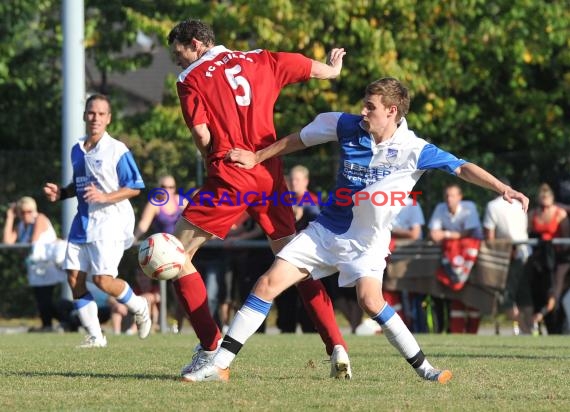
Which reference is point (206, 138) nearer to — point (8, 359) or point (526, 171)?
point (8, 359)

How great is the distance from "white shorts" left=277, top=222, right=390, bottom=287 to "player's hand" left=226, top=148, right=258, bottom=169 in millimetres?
549

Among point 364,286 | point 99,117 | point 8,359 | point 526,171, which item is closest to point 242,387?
point 364,286

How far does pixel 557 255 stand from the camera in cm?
1520

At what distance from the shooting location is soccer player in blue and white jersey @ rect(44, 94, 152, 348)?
34.8 ft

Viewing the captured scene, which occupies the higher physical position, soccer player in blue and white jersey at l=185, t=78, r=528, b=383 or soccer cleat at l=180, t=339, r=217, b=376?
soccer player in blue and white jersey at l=185, t=78, r=528, b=383

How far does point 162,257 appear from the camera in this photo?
7.35 metres

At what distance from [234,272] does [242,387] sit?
8851mm

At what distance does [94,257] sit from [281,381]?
389 centimetres

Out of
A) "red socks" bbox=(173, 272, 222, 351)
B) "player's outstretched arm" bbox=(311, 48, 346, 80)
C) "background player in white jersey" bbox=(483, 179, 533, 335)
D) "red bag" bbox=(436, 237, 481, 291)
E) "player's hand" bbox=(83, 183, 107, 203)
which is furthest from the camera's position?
"background player in white jersey" bbox=(483, 179, 533, 335)

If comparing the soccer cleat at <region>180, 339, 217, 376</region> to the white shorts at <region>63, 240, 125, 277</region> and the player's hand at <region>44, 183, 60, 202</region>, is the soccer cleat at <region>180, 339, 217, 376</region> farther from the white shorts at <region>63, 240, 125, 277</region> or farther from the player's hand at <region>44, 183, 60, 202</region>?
the white shorts at <region>63, 240, 125, 277</region>

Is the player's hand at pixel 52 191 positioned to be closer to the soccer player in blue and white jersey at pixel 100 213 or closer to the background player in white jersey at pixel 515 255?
the soccer player in blue and white jersey at pixel 100 213

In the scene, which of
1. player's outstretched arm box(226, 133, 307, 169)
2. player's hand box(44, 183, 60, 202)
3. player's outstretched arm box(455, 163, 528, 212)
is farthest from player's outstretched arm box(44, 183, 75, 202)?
player's outstretched arm box(455, 163, 528, 212)

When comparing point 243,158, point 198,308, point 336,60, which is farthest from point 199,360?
point 336,60

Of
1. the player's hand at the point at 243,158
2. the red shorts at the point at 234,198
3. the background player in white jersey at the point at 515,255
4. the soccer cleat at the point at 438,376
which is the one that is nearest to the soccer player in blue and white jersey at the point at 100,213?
the red shorts at the point at 234,198
